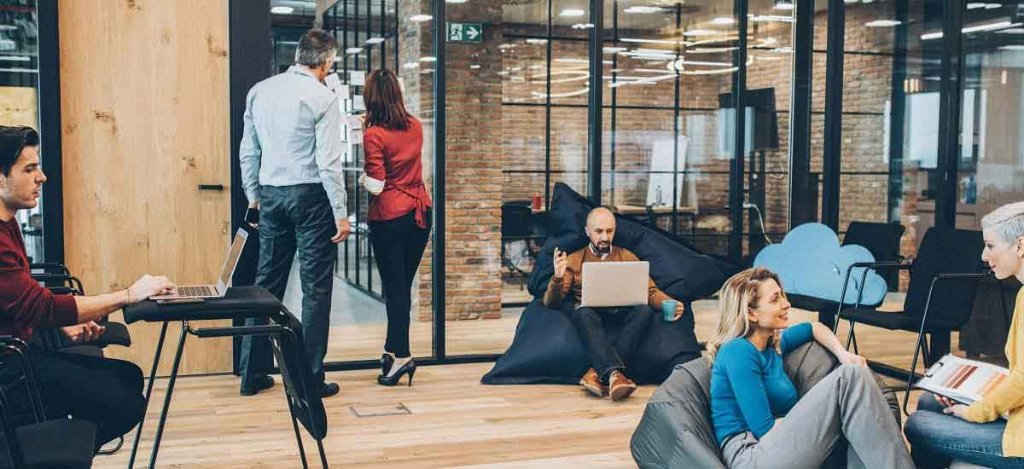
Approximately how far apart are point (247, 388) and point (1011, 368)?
368 centimetres

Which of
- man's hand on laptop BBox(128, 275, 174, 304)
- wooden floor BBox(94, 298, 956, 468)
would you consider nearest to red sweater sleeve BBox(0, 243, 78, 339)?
man's hand on laptop BBox(128, 275, 174, 304)

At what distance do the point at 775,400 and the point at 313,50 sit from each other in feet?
9.69

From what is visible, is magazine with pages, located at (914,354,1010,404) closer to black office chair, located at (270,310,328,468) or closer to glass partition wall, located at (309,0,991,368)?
black office chair, located at (270,310,328,468)

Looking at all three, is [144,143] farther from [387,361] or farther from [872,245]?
[872,245]

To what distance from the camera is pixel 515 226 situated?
21.9 feet

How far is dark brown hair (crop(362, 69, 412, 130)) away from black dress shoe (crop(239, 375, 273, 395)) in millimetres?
1455

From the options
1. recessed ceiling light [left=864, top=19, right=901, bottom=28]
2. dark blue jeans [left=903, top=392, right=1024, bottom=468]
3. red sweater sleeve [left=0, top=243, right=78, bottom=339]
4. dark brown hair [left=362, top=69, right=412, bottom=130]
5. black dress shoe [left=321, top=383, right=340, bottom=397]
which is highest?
recessed ceiling light [left=864, top=19, right=901, bottom=28]

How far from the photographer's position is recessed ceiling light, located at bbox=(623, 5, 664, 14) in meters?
6.86

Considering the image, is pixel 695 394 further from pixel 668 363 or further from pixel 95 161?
pixel 95 161

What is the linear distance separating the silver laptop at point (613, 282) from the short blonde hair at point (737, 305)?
6.76ft

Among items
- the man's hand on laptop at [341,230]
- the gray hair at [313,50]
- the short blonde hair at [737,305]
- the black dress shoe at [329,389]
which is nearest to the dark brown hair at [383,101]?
the gray hair at [313,50]

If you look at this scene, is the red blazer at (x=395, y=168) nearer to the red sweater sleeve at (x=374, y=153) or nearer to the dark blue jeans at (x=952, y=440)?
the red sweater sleeve at (x=374, y=153)

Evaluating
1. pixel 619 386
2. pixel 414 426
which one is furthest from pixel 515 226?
pixel 414 426

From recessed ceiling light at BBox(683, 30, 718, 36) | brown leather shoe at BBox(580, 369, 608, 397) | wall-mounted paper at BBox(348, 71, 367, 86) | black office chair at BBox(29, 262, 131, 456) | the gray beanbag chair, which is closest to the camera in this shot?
the gray beanbag chair
